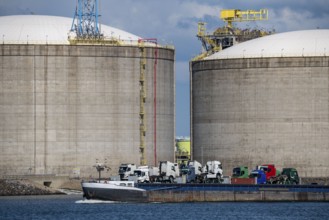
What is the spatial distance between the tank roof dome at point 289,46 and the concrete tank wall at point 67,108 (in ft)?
42.1

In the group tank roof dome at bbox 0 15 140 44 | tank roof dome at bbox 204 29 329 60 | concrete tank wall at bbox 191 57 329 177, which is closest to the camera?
tank roof dome at bbox 0 15 140 44

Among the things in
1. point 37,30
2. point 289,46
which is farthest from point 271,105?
point 37,30

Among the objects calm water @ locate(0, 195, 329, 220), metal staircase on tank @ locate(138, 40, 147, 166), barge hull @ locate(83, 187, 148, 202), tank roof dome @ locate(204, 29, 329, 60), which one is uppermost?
tank roof dome @ locate(204, 29, 329, 60)

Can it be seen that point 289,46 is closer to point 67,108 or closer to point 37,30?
point 67,108

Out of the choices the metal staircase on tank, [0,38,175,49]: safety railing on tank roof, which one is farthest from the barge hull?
[0,38,175,49]: safety railing on tank roof

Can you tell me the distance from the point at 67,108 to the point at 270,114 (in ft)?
70.3

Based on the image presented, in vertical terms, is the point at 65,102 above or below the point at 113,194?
above

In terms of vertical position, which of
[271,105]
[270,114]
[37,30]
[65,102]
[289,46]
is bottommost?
[270,114]

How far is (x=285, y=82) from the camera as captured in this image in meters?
166

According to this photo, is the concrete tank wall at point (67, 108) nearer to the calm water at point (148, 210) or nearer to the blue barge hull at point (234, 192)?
the calm water at point (148, 210)

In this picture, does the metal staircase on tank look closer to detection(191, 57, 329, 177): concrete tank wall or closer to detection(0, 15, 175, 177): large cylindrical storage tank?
detection(0, 15, 175, 177): large cylindrical storage tank

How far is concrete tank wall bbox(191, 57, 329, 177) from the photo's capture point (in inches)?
6486

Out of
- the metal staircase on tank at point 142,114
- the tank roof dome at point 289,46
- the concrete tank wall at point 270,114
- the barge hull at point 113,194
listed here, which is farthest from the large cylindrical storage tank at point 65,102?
the barge hull at point 113,194

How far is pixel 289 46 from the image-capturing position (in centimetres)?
16700
